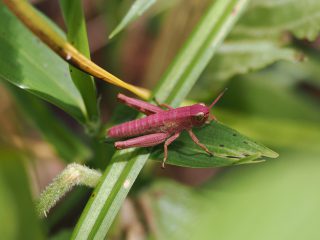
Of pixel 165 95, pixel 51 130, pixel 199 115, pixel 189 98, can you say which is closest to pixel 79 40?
pixel 165 95

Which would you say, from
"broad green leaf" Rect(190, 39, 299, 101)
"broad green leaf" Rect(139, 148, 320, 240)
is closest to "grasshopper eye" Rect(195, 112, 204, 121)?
"broad green leaf" Rect(190, 39, 299, 101)

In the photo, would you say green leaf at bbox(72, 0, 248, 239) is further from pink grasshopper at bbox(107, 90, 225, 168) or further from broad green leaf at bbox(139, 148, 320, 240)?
broad green leaf at bbox(139, 148, 320, 240)

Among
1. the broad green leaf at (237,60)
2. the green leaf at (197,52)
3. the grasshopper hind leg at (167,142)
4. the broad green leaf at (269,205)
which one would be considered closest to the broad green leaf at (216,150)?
the grasshopper hind leg at (167,142)

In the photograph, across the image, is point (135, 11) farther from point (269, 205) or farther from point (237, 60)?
point (269, 205)

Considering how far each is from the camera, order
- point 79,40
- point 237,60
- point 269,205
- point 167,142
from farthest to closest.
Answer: point 237,60, point 167,142, point 79,40, point 269,205

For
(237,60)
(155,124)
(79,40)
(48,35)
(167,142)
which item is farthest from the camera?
(237,60)

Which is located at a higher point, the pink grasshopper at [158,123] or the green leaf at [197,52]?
the green leaf at [197,52]

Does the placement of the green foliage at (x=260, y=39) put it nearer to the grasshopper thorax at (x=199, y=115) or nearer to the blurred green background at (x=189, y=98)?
the blurred green background at (x=189, y=98)
